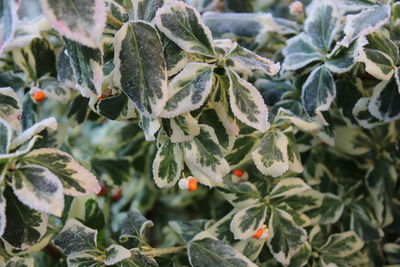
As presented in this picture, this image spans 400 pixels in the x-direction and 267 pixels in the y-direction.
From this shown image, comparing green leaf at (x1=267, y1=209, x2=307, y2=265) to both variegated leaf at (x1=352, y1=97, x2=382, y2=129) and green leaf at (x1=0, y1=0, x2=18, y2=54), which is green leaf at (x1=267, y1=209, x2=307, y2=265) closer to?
variegated leaf at (x1=352, y1=97, x2=382, y2=129)

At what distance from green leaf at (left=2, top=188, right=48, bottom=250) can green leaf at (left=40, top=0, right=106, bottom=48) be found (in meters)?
0.25

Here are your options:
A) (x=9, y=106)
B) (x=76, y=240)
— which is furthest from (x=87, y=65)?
(x=76, y=240)

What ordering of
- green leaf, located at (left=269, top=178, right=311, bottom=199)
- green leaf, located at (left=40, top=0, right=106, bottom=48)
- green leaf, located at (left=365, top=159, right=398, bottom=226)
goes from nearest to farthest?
green leaf, located at (left=40, top=0, right=106, bottom=48), green leaf, located at (left=269, top=178, right=311, bottom=199), green leaf, located at (left=365, top=159, right=398, bottom=226)

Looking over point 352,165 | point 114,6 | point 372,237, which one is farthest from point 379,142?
point 114,6

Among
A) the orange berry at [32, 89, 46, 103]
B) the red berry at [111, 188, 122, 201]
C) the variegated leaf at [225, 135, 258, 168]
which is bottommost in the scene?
the red berry at [111, 188, 122, 201]

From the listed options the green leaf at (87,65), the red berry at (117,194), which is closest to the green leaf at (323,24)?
the green leaf at (87,65)

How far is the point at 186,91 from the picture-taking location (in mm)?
688

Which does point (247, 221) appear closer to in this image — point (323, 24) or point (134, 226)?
point (134, 226)

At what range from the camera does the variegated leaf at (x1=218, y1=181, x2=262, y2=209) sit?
871mm

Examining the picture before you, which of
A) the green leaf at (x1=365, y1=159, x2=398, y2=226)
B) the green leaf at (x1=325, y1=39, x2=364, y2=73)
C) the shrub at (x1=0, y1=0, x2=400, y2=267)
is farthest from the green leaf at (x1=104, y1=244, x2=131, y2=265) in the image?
the green leaf at (x1=365, y1=159, x2=398, y2=226)

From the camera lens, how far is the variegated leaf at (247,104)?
0.70 metres

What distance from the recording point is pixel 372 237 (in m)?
1.01

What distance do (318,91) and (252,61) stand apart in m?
0.20

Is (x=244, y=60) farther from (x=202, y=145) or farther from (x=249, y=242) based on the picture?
(x=249, y=242)
